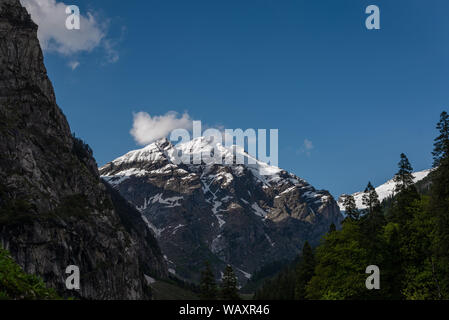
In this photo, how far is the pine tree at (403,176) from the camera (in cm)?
6278

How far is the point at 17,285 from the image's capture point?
1093 cm

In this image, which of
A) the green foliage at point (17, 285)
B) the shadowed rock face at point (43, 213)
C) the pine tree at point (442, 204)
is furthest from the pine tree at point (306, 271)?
the shadowed rock face at point (43, 213)

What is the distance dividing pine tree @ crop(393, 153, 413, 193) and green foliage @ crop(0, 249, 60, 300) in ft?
190

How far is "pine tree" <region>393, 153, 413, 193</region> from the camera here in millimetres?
62781

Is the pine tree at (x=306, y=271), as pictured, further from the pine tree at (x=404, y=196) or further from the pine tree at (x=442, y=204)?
the pine tree at (x=442, y=204)

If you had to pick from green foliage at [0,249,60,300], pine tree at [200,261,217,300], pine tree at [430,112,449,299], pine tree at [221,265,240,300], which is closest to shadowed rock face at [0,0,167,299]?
pine tree at [200,261,217,300]

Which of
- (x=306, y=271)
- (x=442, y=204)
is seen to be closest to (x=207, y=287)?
(x=306, y=271)

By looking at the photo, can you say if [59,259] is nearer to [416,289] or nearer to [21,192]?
[21,192]

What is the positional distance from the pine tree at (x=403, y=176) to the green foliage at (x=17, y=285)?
190 ft

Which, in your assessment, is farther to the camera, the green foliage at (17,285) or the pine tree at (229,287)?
the pine tree at (229,287)

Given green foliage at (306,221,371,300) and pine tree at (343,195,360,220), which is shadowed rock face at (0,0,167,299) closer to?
A: pine tree at (343,195,360,220)
